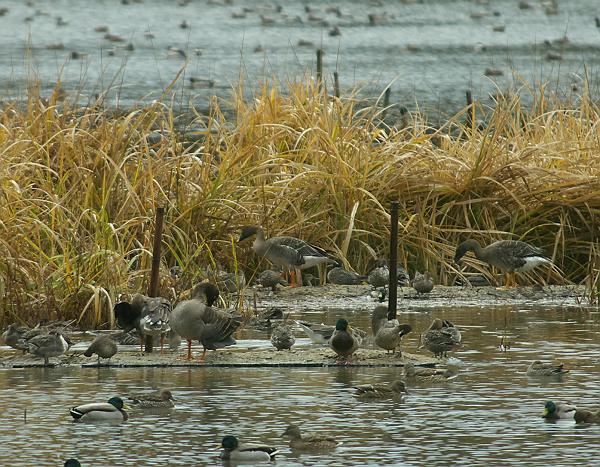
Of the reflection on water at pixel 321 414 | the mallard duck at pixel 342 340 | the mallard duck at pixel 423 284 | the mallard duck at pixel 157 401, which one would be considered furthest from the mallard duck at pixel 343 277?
the mallard duck at pixel 157 401

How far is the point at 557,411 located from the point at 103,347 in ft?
11.6

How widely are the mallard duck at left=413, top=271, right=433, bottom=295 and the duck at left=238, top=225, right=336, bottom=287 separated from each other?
40.6 inches

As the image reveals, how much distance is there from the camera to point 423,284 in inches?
640

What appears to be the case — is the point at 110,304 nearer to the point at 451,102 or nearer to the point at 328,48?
the point at 451,102

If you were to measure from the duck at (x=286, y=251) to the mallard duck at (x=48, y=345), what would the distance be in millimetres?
4579

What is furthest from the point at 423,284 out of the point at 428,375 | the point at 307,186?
the point at 428,375

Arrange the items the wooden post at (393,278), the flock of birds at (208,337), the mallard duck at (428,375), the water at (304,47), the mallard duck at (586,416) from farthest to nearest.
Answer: the water at (304,47)
the wooden post at (393,278)
the mallard duck at (428,375)
the flock of birds at (208,337)
the mallard duck at (586,416)

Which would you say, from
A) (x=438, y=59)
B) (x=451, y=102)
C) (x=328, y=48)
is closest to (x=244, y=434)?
(x=451, y=102)

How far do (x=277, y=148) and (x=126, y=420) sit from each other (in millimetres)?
9056

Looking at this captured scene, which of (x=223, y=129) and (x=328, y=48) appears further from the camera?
(x=328, y=48)

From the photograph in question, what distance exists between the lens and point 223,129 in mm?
18891

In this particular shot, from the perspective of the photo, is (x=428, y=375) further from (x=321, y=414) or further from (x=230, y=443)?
(x=230, y=443)

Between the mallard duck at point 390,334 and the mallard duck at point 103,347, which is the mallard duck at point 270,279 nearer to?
the mallard duck at point 390,334

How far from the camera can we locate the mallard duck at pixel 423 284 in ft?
53.4
